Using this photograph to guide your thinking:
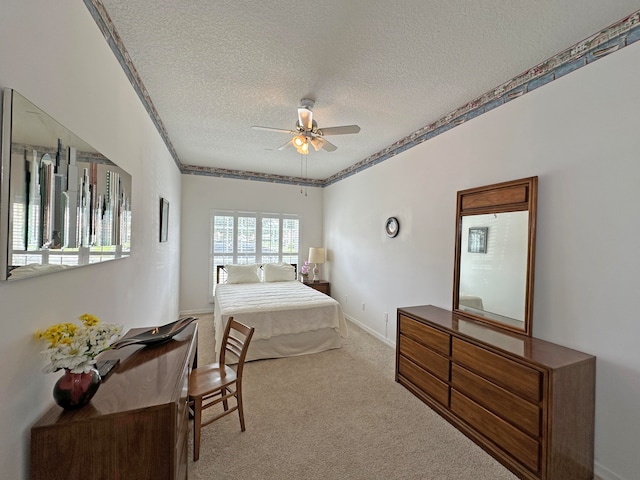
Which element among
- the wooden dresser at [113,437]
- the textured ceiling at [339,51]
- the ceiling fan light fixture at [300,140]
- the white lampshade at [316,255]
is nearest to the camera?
the wooden dresser at [113,437]

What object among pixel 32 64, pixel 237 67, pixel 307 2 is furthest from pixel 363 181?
pixel 32 64

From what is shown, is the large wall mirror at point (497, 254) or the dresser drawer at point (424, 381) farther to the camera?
the dresser drawer at point (424, 381)

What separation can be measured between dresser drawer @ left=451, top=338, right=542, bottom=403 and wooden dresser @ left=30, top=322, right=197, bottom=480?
6.50ft

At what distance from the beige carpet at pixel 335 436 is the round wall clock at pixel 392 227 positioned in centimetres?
177

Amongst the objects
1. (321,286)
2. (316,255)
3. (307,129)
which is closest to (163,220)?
(307,129)

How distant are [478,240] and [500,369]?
1.13m

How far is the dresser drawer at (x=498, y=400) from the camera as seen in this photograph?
1.69m

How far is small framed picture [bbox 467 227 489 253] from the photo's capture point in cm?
248

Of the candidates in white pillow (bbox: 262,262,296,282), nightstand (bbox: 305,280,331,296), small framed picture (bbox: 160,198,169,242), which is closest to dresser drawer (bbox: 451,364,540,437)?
small framed picture (bbox: 160,198,169,242)

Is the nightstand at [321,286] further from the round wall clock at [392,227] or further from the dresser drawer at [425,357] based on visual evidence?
the dresser drawer at [425,357]

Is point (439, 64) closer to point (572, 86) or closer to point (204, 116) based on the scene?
point (572, 86)

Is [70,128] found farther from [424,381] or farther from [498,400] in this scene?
[424,381]

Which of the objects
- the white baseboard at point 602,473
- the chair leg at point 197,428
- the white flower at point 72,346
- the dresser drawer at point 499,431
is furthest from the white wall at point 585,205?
the white flower at point 72,346

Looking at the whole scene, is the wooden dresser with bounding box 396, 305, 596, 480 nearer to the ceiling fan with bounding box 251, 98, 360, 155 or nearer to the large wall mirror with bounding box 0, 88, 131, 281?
the ceiling fan with bounding box 251, 98, 360, 155
